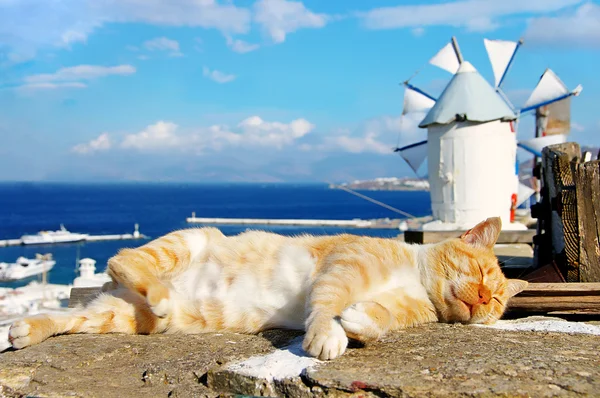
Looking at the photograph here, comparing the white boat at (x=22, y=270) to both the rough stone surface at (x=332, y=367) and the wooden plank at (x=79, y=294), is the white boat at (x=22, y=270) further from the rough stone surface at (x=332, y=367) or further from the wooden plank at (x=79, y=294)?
the rough stone surface at (x=332, y=367)

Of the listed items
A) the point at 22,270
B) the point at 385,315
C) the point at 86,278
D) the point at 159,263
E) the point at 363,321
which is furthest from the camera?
the point at 22,270

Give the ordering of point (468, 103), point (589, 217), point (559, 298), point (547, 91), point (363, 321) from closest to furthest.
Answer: point (363, 321)
point (559, 298)
point (589, 217)
point (468, 103)
point (547, 91)

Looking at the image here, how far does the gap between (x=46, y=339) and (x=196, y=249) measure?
3.66 feet

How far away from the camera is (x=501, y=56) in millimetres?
18438

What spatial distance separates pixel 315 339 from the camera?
2.64 meters

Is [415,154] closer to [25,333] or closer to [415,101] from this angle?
[415,101]

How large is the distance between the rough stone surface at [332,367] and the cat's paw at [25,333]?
0.24 feet

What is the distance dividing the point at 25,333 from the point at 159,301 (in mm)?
767

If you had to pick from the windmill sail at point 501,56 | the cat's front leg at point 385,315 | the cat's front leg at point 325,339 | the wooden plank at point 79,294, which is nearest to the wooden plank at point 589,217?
the cat's front leg at point 385,315

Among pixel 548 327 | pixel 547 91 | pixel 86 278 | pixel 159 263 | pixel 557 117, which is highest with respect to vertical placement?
pixel 547 91

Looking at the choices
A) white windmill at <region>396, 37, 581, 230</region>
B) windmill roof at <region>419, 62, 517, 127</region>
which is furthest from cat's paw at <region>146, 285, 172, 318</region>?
windmill roof at <region>419, 62, 517, 127</region>

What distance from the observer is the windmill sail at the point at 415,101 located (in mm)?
19312

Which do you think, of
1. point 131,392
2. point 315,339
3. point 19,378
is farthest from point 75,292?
point 315,339

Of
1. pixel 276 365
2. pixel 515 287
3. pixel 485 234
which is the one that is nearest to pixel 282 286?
pixel 276 365
